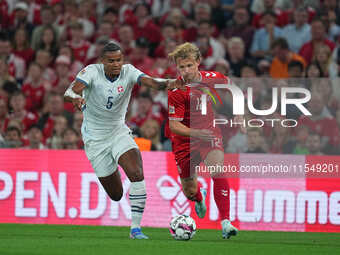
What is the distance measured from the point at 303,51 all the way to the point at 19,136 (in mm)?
5342

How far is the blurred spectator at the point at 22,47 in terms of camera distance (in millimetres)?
16422

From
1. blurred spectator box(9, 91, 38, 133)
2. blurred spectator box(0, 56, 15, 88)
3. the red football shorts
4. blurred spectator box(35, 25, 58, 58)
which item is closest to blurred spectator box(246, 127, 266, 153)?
the red football shorts

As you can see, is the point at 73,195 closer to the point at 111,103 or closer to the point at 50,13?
the point at 111,103

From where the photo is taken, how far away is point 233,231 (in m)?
9.12

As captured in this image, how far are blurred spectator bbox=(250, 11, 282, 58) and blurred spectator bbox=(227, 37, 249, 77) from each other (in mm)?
280

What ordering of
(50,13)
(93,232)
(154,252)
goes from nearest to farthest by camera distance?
(154,252)
(93,232)
(50,13)

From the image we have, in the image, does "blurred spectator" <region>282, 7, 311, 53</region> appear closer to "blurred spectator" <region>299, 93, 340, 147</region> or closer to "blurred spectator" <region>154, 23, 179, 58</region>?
"blurred spectator" <region>154, 23, 179, 58</region>

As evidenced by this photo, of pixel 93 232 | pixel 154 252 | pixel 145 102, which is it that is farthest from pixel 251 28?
pixel 154 252

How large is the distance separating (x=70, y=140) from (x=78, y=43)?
370 centimetres

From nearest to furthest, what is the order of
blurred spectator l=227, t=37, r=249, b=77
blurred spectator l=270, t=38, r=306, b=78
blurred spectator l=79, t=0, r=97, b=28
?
1. blurred spectator l=270, t=38, r=306, b=78
2. blurred spectator l=227, t=37, r=249, b=77
3. blurred spectator l=79, t=0, r=97, b=28

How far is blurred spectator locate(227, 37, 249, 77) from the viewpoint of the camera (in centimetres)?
1452

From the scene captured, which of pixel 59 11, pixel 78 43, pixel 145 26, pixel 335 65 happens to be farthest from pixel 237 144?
pixel 59 11

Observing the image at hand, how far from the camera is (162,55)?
15477 mm

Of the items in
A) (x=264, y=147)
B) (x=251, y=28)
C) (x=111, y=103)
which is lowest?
(x=264, y=147)
